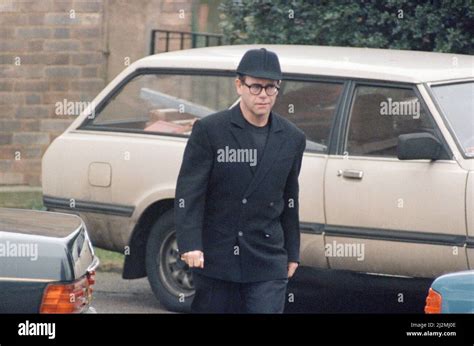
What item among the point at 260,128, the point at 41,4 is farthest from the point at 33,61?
the point at 260,128

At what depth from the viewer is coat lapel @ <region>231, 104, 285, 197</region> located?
248 inches

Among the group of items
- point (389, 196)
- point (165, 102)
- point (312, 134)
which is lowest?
point (389, 196)

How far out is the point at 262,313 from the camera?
6.30m

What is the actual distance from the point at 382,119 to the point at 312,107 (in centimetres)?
53

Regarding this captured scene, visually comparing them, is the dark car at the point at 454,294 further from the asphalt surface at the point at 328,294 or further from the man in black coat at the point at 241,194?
the asphalt surface at the point at 328,294

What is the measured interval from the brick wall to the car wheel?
5556 millimetres

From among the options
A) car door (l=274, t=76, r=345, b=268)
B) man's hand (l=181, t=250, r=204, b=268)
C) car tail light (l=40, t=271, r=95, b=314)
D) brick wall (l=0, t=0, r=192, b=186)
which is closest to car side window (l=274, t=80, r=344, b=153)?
car door (l=274, t=76, r=345, b=268)

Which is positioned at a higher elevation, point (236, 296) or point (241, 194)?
point (241, 194)

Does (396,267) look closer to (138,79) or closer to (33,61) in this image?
(138,79)

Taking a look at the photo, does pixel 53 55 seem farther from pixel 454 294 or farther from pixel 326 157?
pixel 454 294

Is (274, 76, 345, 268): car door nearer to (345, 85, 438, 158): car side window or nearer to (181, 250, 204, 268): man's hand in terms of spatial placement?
(345, 85, 438, 158): car side window

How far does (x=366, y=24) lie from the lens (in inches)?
484

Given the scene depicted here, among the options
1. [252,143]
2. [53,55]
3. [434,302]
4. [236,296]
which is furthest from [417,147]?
[53,55]
